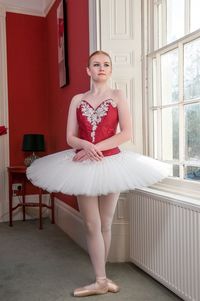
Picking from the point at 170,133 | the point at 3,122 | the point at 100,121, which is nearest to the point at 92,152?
the point at 100,121

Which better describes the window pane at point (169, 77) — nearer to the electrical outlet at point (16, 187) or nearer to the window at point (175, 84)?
the window at point (175, 84)

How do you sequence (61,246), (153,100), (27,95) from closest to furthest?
1. (153,100)
2. (61,246)
3. (27,95)

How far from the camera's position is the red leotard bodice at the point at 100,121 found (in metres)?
1.99

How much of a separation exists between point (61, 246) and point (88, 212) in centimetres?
124

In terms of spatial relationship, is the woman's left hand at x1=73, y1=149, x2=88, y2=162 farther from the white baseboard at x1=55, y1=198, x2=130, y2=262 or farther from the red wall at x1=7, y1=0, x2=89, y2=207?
the red wall at x1=7, y1=0, x2=89, y2=207

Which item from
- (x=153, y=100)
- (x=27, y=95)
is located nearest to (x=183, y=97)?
(x=153, y=100)

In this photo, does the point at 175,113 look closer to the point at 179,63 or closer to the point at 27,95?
the point at 179,63

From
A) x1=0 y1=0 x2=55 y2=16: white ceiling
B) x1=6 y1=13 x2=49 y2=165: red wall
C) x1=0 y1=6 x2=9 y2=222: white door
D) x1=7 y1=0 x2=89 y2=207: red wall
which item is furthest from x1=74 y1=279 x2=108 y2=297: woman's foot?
x1=0 y1=0 x2=55 y2=16: white ceiling

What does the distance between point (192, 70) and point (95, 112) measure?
71 cm

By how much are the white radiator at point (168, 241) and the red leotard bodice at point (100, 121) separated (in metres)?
0.50

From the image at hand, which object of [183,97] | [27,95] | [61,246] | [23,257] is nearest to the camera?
[183,97]

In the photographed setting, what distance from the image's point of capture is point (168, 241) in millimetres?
2000

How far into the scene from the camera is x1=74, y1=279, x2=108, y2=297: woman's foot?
205 centimetres

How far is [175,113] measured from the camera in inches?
92.2
